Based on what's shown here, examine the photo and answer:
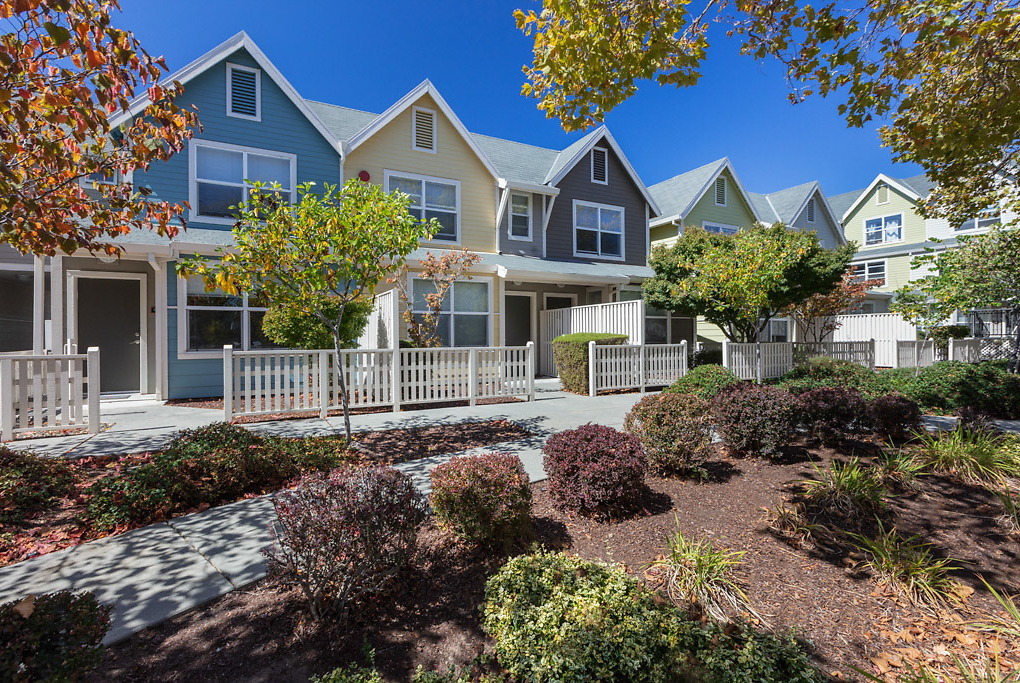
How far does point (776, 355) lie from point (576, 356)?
24.0 feet

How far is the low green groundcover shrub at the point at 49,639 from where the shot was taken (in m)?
1.74

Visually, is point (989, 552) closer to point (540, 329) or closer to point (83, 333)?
point (540, 329)

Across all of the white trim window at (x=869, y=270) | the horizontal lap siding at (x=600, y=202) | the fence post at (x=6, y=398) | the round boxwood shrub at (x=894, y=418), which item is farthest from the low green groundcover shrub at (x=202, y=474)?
the white trim window at (x=869, y=270)

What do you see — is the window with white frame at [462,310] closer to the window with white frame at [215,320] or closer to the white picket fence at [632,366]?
the white picket fence at [632,366]

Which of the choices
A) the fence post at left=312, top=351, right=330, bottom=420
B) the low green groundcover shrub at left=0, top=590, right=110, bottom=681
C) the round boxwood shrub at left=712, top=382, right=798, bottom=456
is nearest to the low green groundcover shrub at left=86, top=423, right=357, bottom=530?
the low green groundcover shrub at left=0, top=590, right=110, bottom=681

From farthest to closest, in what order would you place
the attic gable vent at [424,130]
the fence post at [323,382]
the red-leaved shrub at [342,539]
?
the attic gable vent at [424,130] < the fence post at [323,382] < the red-leaved shrub at [342,539]

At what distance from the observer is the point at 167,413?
8430mm

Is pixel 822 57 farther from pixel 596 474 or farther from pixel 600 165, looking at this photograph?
pixel 600 165

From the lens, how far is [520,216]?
14727 mm

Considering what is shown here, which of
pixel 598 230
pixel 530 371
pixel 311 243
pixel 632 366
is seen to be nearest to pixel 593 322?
pixel 632 366

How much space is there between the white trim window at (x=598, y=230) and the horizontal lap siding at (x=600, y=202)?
A: 0.58ft

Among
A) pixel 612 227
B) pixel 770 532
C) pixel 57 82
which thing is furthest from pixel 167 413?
pixel 612 227

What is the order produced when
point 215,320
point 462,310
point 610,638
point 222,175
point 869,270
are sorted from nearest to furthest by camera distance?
1. point 610,638
2. point 215,320
3. point 222,175
4. point 462,310
5. point 869,270

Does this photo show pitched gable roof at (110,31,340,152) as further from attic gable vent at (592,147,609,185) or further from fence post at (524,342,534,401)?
attic gable vent at (592,147,609,185)
